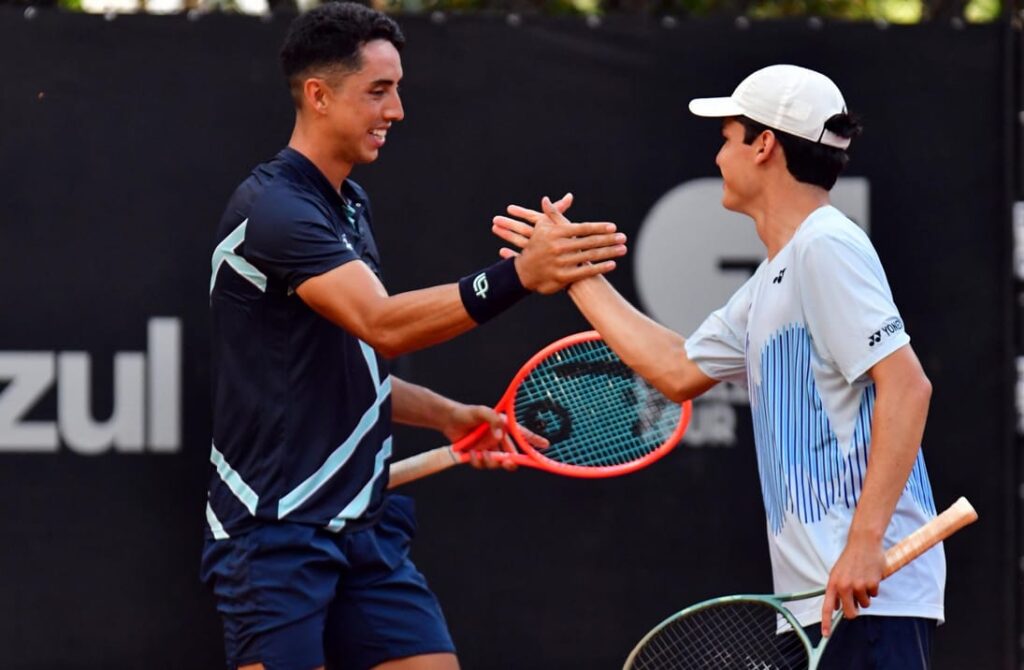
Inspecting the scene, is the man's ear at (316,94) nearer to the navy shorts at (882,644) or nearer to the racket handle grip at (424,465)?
the racket handle grip at (424,465)

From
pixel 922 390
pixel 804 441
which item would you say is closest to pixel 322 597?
pixel 804 441

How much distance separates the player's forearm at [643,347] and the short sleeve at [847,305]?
378 mm

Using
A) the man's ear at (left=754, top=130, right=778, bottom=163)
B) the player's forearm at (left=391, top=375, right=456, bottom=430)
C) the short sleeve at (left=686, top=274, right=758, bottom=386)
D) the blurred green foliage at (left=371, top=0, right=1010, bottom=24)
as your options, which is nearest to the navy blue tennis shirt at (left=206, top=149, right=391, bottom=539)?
the player's forearm at (left=391, top=375, right=456, bottom=430)

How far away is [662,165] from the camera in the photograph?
16.0 ft

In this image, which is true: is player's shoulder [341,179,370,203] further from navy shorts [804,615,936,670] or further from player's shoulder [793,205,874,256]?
navy shorts [804,615,936,670]

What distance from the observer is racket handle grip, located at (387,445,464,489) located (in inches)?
152

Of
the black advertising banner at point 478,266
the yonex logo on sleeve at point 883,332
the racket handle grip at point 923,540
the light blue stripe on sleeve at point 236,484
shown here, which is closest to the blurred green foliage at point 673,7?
the black advertising banner at point 478,266

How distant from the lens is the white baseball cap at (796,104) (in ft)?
10.3

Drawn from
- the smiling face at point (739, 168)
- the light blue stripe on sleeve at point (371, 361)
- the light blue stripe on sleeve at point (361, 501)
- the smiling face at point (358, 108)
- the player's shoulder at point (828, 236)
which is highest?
the smiling face at point (358, 108)

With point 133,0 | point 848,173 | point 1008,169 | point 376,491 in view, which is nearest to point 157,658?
point 376,491

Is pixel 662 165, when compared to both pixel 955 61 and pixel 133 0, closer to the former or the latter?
pixel 955 61

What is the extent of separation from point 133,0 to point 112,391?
4.03 ft

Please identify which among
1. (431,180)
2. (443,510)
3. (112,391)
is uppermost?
(431,180)

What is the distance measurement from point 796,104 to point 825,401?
1.85 ft
